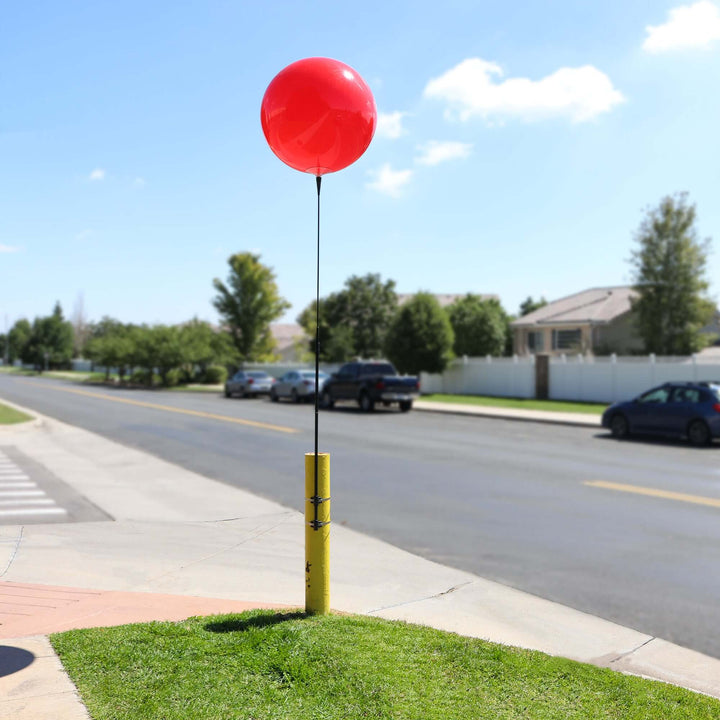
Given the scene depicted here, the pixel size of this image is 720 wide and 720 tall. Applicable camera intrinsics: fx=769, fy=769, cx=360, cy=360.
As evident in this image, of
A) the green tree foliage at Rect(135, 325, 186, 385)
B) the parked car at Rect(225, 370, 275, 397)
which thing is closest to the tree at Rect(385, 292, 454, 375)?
the parked car at Rect(225, 370, 275, 397)

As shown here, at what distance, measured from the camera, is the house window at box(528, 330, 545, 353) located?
5034 centimetres

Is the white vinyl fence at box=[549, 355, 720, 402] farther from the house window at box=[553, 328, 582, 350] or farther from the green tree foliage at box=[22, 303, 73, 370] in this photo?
the green tree foliage at box=[22, 303, 73, 370]

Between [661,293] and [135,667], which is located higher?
[661,293]

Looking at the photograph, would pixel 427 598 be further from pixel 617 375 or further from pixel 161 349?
pixel 161 349

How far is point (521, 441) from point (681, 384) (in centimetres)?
431

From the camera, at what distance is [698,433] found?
18094 mm

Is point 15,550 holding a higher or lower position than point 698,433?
lower

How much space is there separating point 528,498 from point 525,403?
22024mm

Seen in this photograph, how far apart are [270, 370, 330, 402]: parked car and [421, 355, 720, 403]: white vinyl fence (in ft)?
26.2

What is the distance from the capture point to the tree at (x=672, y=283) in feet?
139

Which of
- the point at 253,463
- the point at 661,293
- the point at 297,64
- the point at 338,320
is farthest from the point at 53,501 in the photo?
the point at 338,320

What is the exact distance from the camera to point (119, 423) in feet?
76.2

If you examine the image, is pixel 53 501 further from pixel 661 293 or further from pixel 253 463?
pixel 661 293

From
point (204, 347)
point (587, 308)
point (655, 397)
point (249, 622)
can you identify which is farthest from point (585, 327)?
point (249, 622)
